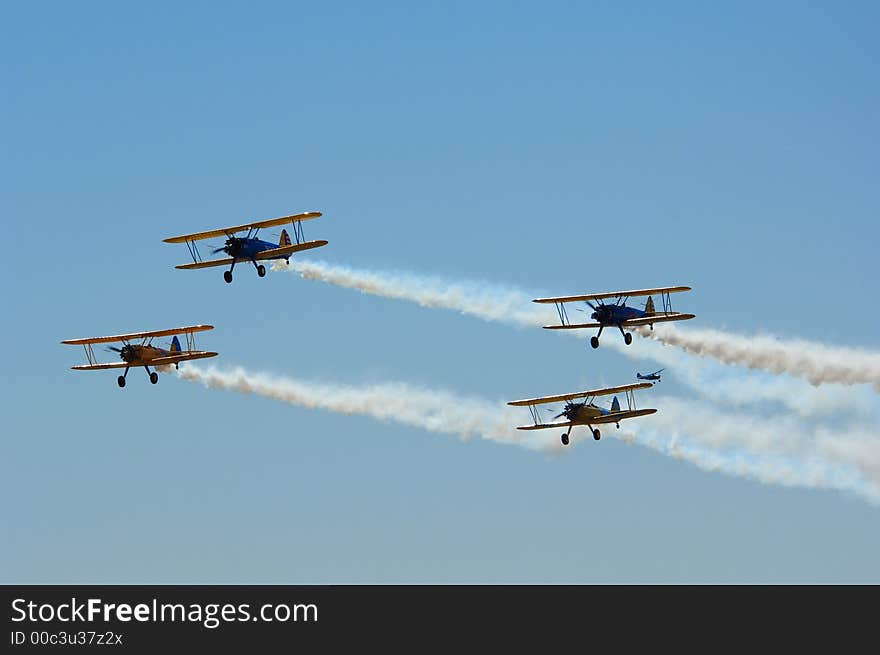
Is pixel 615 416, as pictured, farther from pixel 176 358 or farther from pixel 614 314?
pixel 176 358

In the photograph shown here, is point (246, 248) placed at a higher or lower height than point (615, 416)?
higher

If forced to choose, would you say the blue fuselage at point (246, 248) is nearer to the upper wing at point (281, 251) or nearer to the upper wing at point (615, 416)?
the upper wing at point (281, 251)

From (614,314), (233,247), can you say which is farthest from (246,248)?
(614,314)

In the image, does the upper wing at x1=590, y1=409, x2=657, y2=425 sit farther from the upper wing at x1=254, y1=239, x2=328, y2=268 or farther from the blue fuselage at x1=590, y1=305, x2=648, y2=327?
the upper wing at x1=254, y1=239, x2=328, y2=268

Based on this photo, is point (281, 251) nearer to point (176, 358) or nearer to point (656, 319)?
point (176, 358)

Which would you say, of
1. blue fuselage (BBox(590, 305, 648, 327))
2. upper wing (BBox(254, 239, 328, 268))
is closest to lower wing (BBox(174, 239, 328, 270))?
upper wing (BBox(254, 239, 328, 268))

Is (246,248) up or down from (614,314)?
up

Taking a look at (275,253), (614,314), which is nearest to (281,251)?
(275,253)

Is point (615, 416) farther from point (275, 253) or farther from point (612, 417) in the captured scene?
point (275, 253)

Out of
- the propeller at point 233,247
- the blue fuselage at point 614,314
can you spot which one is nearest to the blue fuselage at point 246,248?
the propeller at point 233,247
